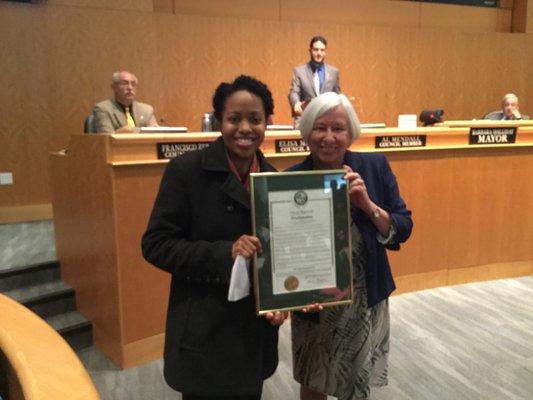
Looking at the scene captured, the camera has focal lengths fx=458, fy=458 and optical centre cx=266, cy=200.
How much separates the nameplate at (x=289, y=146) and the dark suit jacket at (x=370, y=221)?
144 cm

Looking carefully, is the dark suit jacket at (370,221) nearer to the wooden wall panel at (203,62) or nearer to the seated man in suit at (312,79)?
the seated man in suit at (312,79)

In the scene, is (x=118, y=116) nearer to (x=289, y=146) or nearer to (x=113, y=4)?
(x=289, y=146)

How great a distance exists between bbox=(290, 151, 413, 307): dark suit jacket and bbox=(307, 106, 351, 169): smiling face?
0.32ft

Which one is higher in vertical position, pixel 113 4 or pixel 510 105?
pixel 113 4

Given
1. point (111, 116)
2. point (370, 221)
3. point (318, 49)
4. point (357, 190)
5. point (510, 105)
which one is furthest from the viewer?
point (510, 105)

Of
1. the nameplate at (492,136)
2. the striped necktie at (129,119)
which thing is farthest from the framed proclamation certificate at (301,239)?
the striped necktie at (129,119)

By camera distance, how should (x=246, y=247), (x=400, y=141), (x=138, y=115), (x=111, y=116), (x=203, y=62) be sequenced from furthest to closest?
1. (x=203, y=62)
2. (x=138, y=115)
3. (x=111, y=116)
4. (x=400, y=141)
5. (x=246, y=247)

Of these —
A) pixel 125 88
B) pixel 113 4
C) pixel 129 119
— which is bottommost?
pixel 129 119

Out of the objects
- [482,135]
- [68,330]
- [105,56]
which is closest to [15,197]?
[105,56]

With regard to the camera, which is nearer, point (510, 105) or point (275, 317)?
point (275, 317)

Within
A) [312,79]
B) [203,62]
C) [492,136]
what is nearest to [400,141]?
[492,136]

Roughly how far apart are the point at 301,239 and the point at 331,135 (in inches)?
15.3

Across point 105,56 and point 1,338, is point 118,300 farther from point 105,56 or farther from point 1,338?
point 105,56

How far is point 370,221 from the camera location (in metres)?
1.51
